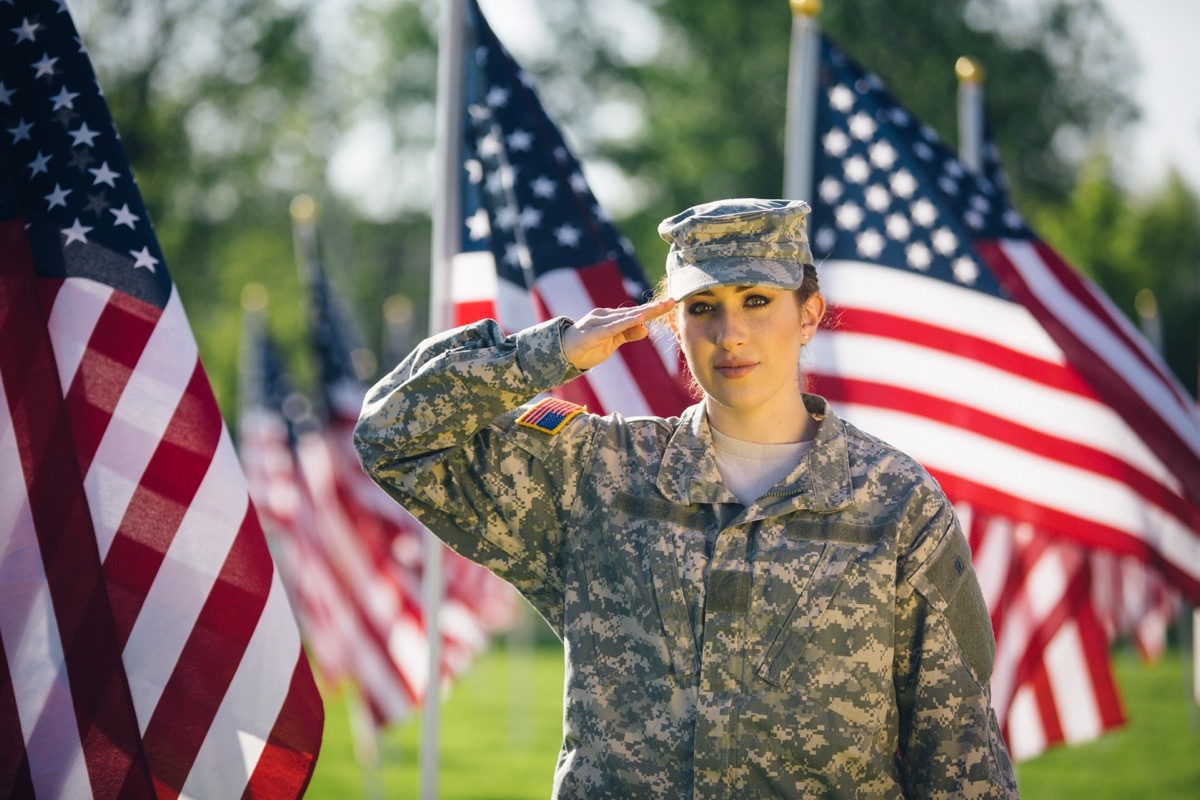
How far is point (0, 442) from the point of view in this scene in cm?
360

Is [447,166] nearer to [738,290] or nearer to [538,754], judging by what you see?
[738,290]

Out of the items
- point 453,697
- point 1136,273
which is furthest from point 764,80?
point 453,697

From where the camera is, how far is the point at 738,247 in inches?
124

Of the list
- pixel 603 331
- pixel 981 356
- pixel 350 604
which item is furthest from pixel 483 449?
pixel 350 604

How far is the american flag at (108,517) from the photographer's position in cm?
354

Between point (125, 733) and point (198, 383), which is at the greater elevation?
point (198, 383)

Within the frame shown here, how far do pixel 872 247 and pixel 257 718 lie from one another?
359cm

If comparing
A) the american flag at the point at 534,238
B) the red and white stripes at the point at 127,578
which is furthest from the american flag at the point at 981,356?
the red and white stripes at the point at 127,578

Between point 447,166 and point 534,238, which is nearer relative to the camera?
point 534,238

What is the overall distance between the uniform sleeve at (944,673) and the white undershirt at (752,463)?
334 millimetres

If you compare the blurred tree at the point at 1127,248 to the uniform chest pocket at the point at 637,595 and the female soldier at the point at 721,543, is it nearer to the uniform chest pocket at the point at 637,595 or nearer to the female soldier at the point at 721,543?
the female soldier at the point at 721,543

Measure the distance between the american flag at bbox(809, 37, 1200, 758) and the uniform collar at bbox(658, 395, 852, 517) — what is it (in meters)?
Answer: 2.49

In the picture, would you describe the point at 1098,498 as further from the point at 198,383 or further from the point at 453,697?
the point at 453,697

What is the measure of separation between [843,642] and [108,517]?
77.7 inches
